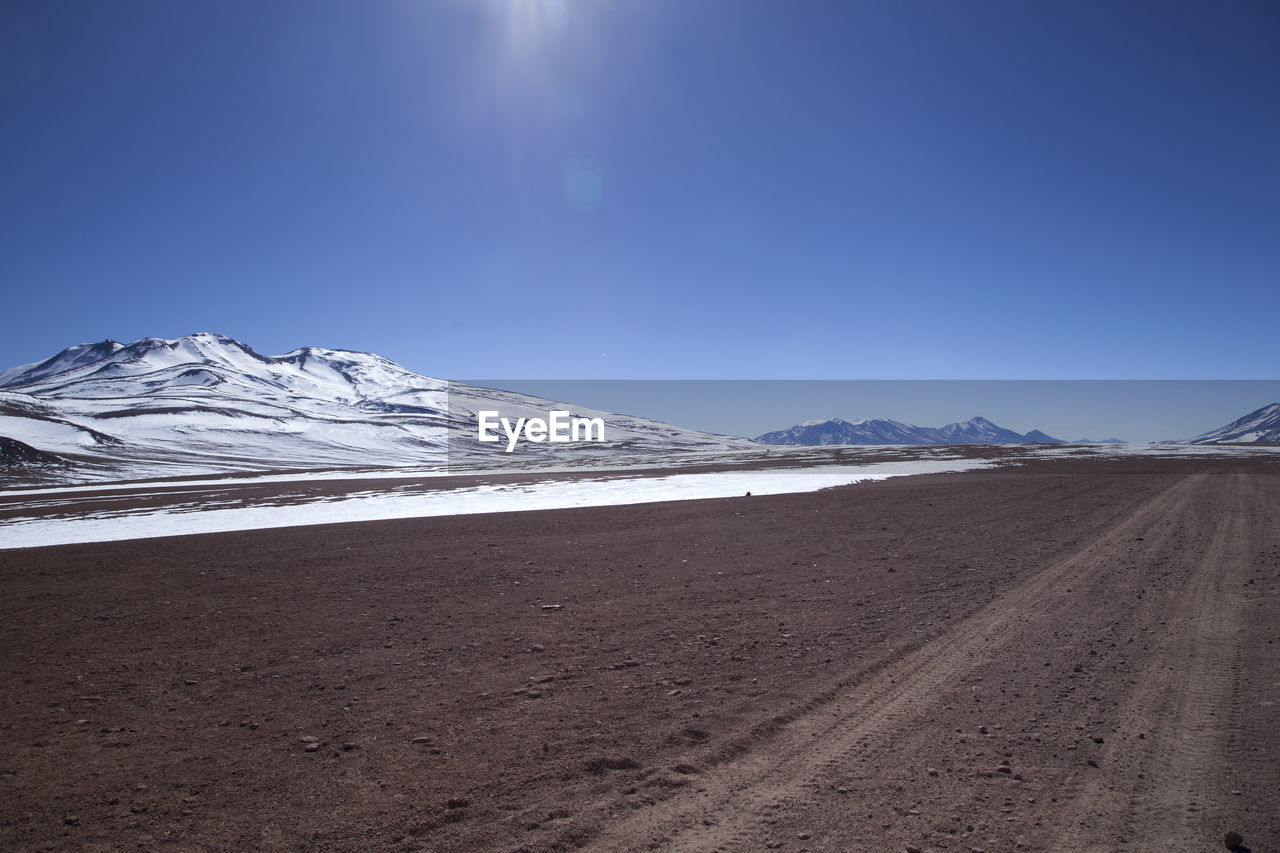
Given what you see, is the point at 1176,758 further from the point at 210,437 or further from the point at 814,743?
the point at 210,437

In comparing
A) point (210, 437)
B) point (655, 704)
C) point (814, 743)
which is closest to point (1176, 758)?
point (814, 743)

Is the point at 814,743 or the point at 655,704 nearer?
the point at 814,743

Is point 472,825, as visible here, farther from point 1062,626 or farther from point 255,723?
point 1062,626

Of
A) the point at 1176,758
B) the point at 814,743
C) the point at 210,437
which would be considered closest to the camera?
the point at 1176,758

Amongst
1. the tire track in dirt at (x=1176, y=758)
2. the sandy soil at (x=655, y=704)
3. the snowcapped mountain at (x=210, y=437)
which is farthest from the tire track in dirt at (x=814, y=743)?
the snowcapped mountain at (x=210, y=437)

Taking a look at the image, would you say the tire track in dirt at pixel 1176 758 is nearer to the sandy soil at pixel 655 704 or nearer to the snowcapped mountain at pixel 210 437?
the sandy soil at pixel 655 704

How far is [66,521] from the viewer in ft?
82.3

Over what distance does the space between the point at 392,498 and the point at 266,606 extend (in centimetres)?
2292

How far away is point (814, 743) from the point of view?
547cm

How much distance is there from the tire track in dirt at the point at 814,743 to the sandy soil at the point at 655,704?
3 centimetres

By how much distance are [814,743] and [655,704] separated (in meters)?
1.62

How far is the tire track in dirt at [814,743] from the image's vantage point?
4.36 metres

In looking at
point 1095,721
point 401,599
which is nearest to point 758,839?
point 1095,721

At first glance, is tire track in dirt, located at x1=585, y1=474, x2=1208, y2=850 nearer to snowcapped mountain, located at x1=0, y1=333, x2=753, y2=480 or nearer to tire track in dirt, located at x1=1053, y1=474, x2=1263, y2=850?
tire track in dirt, located at x1=1053, y1=474, x2=1263, y2=850
